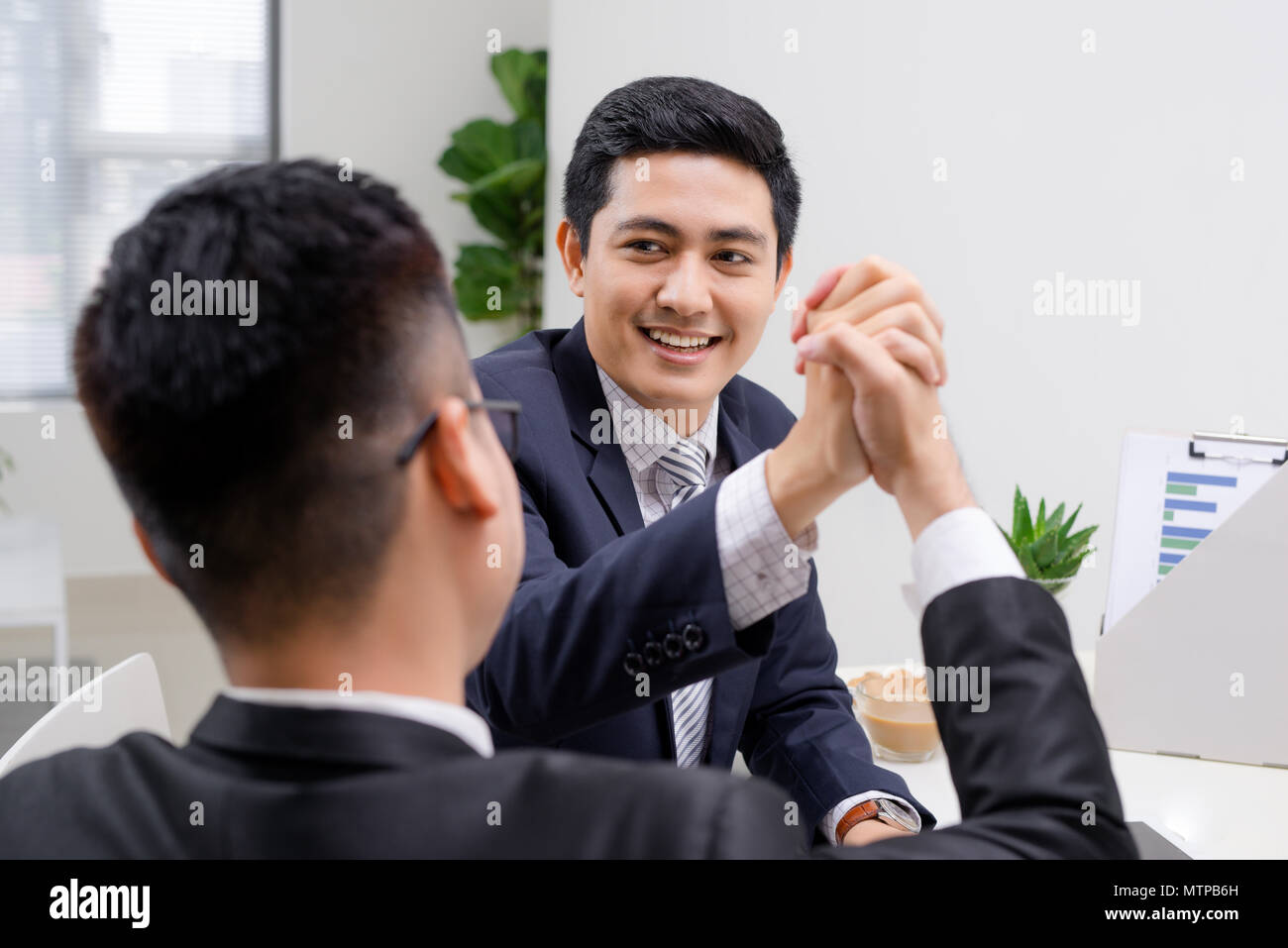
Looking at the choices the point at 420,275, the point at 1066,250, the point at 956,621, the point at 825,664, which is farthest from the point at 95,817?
the point at 1066,250

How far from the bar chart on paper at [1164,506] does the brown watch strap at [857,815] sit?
43 cm

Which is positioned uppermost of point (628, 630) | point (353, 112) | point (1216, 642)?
point (353, 112)

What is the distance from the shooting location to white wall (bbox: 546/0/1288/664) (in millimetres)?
2924

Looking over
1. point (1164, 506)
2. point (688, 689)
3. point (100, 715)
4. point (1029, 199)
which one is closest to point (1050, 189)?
point (1029, 199)

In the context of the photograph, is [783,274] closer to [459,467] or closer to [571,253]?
[571,253]

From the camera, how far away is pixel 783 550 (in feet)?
3.48

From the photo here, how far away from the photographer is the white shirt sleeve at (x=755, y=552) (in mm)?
1063

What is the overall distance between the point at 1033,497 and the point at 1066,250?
0.67 meters

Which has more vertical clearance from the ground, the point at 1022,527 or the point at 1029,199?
the point at 1029,199

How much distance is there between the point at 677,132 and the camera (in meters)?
1.61

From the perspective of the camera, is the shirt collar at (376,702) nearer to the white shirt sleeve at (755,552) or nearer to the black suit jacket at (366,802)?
the black suit jacket at (366,802)

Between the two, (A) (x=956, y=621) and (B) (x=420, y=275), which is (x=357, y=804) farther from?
(A) (x=956, y=621)

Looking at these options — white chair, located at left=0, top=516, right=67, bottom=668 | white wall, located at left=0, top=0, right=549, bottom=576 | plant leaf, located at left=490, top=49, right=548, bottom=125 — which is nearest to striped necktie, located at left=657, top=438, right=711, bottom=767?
white chair, located at left=0, top=516, right=67, bottom=668

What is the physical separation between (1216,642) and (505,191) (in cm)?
376
